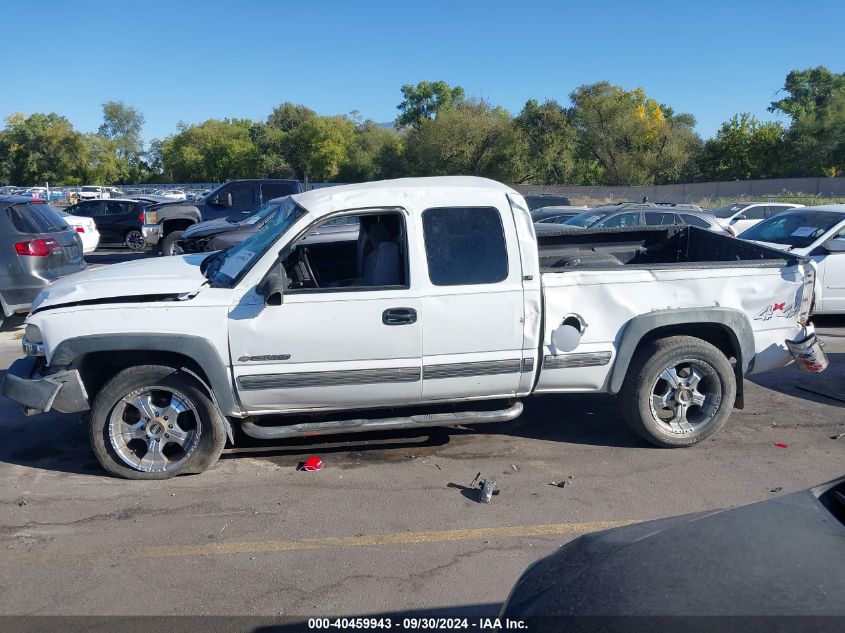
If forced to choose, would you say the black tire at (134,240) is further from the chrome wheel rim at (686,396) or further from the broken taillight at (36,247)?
the chrome wheel rim at (686,396)

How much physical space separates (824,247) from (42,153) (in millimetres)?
88074

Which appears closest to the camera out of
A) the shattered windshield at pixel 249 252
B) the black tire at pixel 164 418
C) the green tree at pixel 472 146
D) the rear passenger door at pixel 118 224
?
the black tire at pixel 164 418

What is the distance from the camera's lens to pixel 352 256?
21.3 feet

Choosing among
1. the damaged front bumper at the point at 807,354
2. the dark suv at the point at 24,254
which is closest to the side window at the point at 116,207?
the dark suv at the point at 24,254

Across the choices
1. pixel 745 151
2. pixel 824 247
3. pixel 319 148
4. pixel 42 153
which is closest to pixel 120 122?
pixel 42 153

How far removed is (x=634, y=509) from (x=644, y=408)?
1062 mm

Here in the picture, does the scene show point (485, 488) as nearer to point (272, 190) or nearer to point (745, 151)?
point (272, 190)

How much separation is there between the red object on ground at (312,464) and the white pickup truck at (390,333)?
333mm

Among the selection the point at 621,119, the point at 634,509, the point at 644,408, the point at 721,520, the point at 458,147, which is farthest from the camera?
the point at 621,119

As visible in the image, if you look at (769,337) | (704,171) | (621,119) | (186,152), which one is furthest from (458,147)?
(769,337)

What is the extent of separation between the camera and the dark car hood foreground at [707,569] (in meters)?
2.04

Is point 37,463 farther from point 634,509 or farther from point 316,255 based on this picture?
point 634,509

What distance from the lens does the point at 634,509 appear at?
181 inches

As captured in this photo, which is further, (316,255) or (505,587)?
(316,255)
